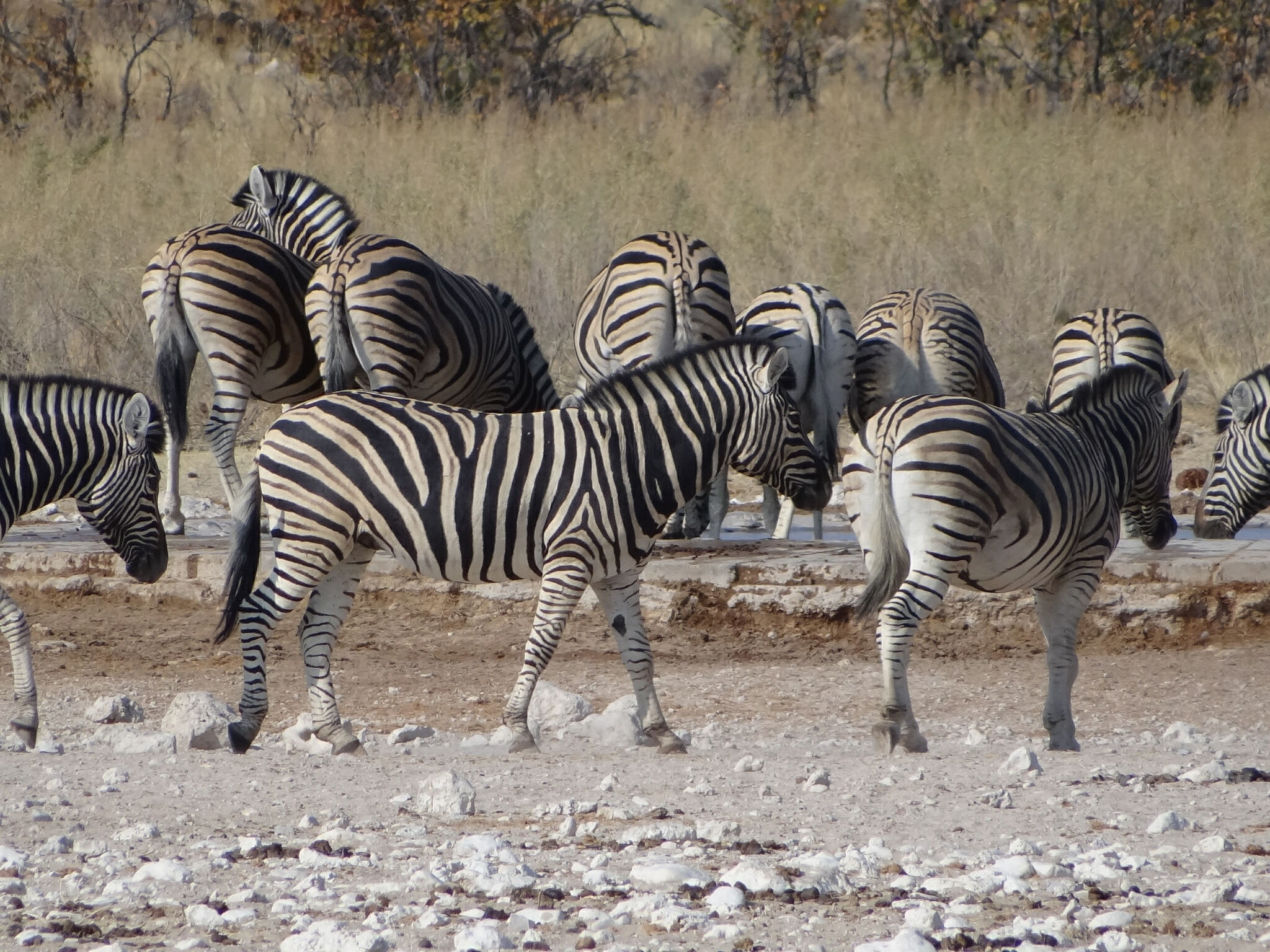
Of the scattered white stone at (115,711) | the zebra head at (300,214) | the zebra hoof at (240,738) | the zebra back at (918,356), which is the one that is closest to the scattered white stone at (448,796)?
the zebra hoof at (240,738)

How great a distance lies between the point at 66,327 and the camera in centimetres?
1439

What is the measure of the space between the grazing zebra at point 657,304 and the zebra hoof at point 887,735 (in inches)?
Answer: 151

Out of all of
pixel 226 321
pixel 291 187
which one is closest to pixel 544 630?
pixel 226 321

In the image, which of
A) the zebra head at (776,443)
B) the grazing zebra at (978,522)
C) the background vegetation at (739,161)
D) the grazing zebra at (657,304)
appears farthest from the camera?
the background vegetation at (739,161)

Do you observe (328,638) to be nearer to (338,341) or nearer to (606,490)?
(606,490)

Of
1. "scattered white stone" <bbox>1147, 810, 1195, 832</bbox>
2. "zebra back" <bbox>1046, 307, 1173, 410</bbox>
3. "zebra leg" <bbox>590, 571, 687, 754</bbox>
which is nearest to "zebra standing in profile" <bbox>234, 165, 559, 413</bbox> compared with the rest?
"zebra leg" <bbox>590, 571, 687, 754</bbox>

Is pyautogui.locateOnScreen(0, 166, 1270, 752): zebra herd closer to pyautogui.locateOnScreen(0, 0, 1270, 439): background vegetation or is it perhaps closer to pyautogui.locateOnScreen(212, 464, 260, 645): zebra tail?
pyautogui.locateOnScreen(212, 464, 260, 645): zebra tail

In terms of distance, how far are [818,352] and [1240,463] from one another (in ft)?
7.90

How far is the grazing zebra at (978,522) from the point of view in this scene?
601 cm

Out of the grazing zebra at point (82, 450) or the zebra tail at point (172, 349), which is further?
the zebra tail at point (172, 349)

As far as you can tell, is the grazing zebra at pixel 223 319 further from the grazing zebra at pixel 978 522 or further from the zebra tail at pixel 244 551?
the grazing zebra at pixel 978 522

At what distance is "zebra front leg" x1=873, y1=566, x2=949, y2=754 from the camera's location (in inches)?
237

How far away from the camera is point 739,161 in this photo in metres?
18.2

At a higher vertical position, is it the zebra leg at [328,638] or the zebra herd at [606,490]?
the zebra herd at [606,490]
